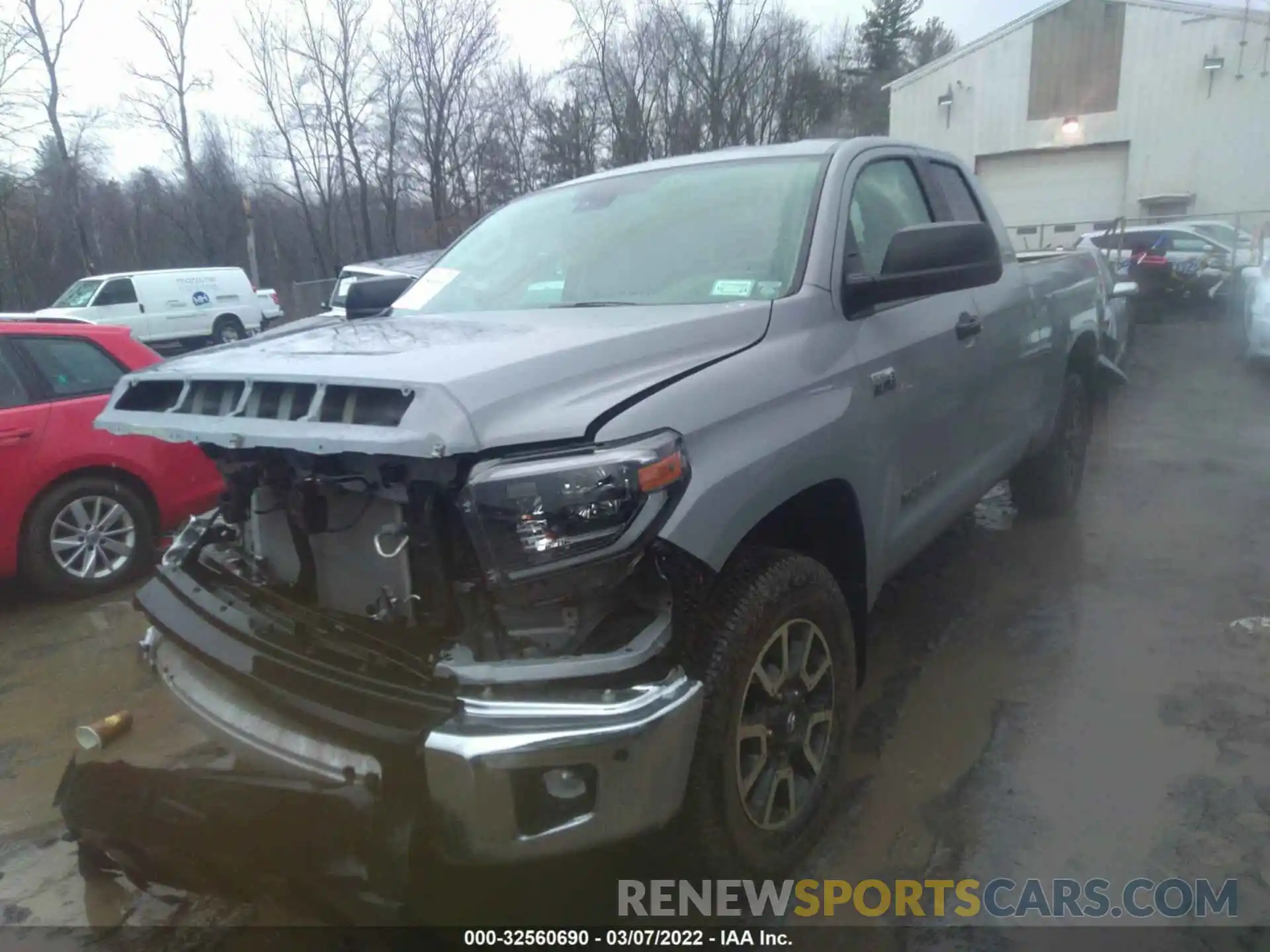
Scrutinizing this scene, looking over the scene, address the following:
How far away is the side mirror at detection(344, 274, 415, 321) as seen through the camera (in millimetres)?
4059

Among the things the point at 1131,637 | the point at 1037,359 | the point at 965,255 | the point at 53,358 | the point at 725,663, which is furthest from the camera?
the point at 53,358

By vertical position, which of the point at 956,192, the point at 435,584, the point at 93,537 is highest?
the point at 956,192

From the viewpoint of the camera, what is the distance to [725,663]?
2.20 metres

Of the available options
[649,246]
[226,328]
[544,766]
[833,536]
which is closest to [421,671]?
[544,766]

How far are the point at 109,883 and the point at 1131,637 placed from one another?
3.84 metres

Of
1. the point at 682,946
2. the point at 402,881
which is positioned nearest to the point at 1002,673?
the point at 682,946

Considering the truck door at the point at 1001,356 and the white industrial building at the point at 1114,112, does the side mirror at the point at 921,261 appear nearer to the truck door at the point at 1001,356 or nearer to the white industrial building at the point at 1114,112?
the truck door at the point at 1001,356

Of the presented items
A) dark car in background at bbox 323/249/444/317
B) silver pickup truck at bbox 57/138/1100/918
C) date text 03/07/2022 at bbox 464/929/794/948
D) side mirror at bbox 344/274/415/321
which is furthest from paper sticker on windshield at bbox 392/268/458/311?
dark car in background at bbox 323/249/444/317

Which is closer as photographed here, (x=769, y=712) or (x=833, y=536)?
(x=769, y=712)

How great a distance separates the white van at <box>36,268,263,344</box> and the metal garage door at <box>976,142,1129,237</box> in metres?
20.3

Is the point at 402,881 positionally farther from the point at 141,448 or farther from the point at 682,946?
the point at 141,448

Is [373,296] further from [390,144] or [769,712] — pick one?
[390,144]

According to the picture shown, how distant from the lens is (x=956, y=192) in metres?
4.22

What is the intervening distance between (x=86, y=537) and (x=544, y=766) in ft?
14.1
